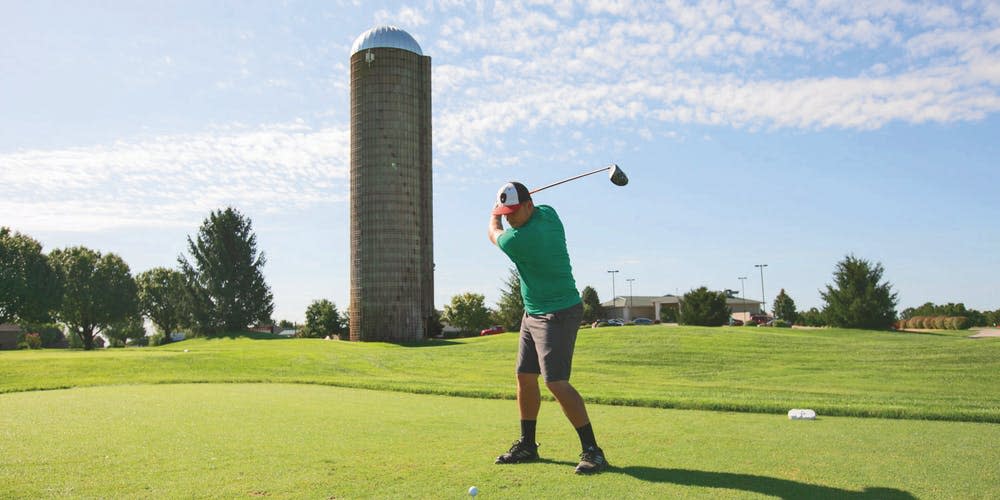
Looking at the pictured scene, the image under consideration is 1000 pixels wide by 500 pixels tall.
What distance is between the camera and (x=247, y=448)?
538cm

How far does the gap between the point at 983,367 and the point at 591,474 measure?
2034 cm

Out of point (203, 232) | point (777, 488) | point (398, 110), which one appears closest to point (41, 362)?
point (777, 488)

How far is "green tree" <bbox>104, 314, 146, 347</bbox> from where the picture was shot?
274 feet

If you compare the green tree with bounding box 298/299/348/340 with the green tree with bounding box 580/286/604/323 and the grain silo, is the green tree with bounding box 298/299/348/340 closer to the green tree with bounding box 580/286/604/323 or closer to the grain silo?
the grain silo

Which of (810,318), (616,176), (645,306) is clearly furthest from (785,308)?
(616,176)

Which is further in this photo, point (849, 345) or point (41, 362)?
point (849, 345)

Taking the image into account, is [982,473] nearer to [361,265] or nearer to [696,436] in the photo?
[696,436]

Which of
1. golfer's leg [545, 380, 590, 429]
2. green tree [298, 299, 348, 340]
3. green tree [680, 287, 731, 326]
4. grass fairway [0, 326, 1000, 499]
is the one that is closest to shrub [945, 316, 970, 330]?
green tree [680, 287, 731, 326]

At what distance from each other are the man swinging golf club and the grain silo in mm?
44378


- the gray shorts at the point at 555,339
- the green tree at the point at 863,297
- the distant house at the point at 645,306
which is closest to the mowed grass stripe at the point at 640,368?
the gray shorts at the point at 555,339

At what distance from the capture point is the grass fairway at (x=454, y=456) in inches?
161

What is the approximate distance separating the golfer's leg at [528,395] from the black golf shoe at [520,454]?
33 centimetres

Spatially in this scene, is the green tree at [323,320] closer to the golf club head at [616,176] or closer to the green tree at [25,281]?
the green tree at [25,281]

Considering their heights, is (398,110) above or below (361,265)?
above
